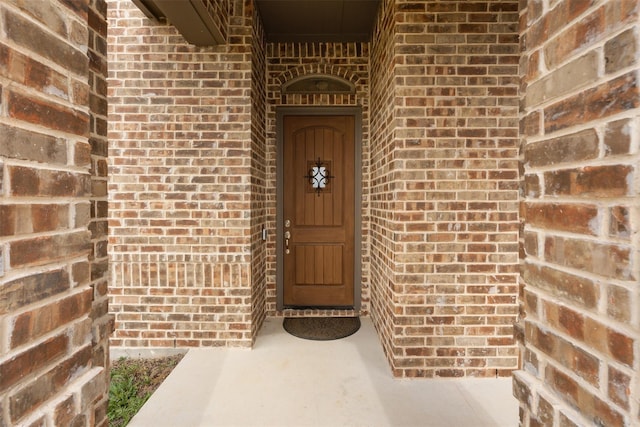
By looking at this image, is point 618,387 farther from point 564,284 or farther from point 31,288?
point 31,288

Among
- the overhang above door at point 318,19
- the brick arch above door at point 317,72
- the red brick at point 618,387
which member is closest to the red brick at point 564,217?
the red brick at point 618,387

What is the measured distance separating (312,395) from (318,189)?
2.21 meters

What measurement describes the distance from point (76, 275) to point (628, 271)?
125 centimetres

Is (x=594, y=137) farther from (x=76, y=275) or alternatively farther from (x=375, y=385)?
Result: (x=375, y=385)

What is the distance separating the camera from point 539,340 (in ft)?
2.88

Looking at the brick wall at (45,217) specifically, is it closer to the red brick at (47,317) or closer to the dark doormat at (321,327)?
the red brick at (47,317)

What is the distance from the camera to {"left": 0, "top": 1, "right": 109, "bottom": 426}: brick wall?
690mm

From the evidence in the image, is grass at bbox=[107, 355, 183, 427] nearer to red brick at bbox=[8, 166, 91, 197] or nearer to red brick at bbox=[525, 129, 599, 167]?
red brick at bbox=[8, 166, 91, 197]

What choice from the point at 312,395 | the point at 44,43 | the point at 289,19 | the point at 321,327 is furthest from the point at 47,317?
the point at 289,19

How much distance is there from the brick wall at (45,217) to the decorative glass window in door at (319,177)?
3.06 m

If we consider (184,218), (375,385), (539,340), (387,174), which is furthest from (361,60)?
(539,340)

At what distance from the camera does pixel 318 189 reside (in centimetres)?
394

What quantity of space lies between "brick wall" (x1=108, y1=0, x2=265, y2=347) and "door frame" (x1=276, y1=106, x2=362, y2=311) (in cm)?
82

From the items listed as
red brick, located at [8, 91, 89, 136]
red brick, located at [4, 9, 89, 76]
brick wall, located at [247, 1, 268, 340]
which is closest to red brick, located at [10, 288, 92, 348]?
red brick, located at [8, 91, 89, 136]
